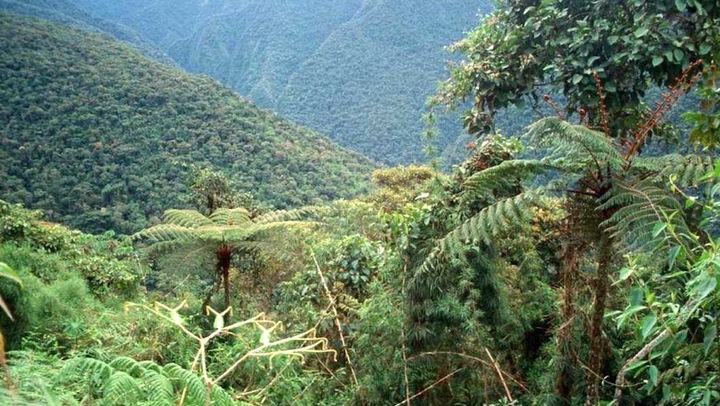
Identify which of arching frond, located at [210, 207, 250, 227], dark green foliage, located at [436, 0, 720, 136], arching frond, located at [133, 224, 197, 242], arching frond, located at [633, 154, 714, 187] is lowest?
arching frond, located at [133, 224, 197, 242]

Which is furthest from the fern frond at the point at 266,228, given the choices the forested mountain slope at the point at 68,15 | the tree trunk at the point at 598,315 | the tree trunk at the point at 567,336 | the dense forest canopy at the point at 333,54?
the forested mountain slope at the point at 68,15

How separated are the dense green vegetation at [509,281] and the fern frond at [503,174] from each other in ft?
0.03

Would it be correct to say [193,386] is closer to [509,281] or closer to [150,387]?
[150,387]

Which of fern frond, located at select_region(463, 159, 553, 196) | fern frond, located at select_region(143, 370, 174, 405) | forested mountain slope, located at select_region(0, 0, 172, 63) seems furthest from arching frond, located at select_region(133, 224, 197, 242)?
forested mountain slope, located at select_region(0, 0, 172, 63)

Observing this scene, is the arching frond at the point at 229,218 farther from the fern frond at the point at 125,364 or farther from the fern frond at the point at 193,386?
the fern frond at the point at 193,386

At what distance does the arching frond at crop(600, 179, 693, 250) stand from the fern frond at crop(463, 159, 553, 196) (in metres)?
0.29

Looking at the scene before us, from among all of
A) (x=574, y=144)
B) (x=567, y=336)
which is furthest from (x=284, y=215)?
(x=574, y=144)

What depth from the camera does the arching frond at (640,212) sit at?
5.86ft

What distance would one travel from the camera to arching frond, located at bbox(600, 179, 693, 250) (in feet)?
5.86

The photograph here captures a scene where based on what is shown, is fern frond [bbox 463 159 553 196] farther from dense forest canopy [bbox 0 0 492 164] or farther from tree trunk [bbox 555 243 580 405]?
dense forest canopy [bbox 0 0 492 164]

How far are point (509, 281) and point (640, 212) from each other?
1105 mm

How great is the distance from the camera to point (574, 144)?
2.03 m

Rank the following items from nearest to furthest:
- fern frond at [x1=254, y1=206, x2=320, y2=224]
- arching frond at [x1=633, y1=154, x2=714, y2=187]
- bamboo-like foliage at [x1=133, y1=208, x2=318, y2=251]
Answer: arching frond at [x1=633, y1=154, x2=714, y2=187]
bamboo-like foliage at [x1=133, y1=208, x2=318, y2=251]
fern frond at [x1=254, y1=206, x2=320, y2=224]

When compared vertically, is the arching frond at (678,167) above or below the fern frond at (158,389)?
above
